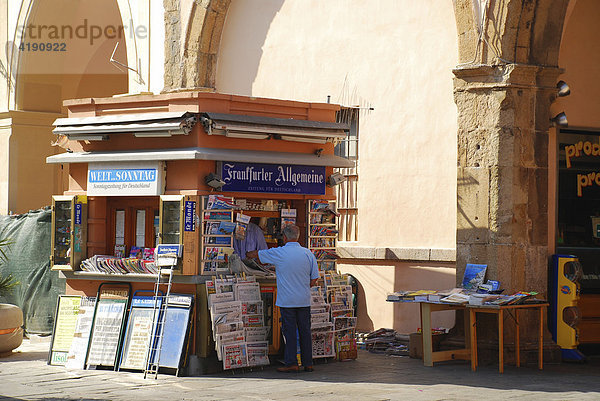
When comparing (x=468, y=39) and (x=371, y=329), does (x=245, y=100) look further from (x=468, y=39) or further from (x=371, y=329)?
(x=371, y=329)

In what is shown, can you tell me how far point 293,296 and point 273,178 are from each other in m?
1.37

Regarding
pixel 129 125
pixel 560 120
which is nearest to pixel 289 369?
pixel 129 125

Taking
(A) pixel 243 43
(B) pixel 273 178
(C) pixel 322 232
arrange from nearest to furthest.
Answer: (B) pixel 273 178
(C) pixel 322 232
(A) pixel 243 43

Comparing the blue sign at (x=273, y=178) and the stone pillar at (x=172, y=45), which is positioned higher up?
the stone pillar at (x=172, y=45)

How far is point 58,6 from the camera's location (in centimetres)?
1911

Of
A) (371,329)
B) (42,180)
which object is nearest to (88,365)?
(371,329)

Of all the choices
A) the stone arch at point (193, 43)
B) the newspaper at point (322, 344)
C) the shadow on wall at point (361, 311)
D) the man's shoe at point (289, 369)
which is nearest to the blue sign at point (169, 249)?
the man's shoe at point (289, 369)

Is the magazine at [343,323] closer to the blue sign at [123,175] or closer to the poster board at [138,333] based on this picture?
the poster board at [138,333]

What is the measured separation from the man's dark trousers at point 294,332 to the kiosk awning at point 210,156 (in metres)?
1.63

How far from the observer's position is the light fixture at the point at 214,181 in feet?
35.1

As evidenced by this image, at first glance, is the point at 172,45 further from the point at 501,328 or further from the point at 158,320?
the point at 501,328

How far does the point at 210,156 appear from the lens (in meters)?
10.7

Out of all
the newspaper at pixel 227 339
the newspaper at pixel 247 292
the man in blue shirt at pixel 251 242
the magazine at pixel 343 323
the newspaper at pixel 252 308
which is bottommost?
the newspaper at pixel 227 339

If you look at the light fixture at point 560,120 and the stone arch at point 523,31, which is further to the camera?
the light fixture at point 560,120
